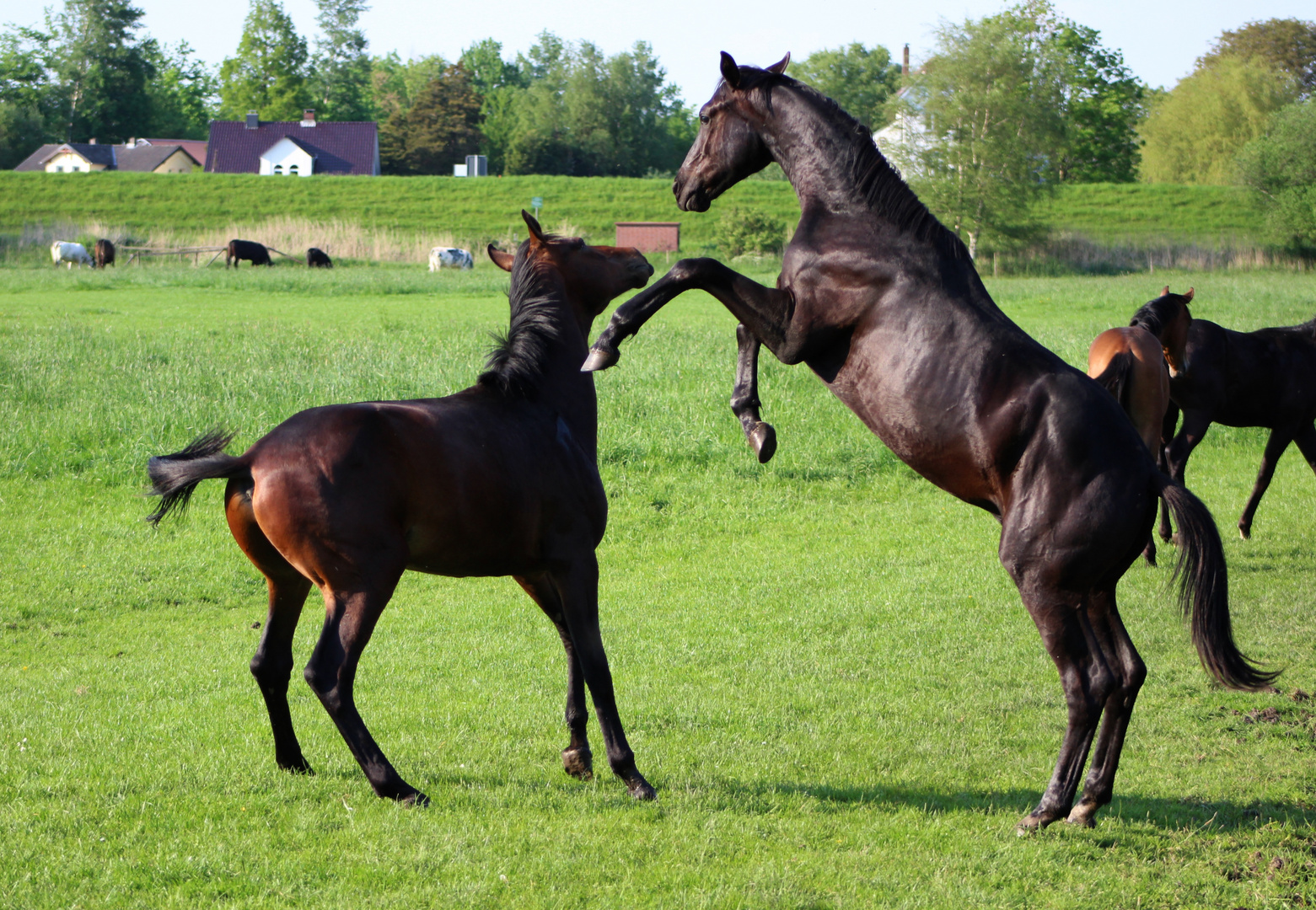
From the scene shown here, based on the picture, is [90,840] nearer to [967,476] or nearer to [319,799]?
[319,799]

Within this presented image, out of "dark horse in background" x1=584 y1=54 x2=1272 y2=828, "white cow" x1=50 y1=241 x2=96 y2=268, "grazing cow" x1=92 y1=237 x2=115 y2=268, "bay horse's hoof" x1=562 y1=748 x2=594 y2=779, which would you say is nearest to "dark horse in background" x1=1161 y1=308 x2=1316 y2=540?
"dark horse in background" x1=584 y1=54 x2=1272 y2=828

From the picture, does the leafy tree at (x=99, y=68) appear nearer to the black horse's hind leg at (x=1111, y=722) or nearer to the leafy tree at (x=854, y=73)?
the leafy tree at (x=854, y=73)

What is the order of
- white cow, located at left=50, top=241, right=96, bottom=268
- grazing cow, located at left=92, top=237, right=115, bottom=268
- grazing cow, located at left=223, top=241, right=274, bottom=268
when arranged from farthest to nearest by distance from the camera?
grazing cow, located at left=223, top=241, right=274, bottom=268
grazing cow, located at left=92, top=237, right=115, bottom=268
white cow, located at left=50, top=241, right=96, bottom=268

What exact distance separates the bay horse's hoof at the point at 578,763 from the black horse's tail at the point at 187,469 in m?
1.95

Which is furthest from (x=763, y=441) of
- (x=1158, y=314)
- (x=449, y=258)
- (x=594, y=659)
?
(x=449, y=258)

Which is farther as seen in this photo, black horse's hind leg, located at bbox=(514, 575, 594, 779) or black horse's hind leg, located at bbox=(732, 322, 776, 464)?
black horse's hind leg, located at bbox=(514, 575, 594, 779)

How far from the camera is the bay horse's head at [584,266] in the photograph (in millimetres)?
5441

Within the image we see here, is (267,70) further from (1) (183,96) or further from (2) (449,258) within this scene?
(2) (449,258)

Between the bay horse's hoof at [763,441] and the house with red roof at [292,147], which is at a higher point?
the house with red roof at [292,147]

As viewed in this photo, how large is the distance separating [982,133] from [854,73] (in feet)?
159

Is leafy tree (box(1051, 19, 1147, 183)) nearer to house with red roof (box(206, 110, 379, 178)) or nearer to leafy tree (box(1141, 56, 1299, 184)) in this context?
leafy tree (box(1141, 56, 1299, 184))

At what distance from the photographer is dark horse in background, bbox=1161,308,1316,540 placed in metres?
10.7

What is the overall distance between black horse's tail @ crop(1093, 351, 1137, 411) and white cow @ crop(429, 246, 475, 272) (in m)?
33.7

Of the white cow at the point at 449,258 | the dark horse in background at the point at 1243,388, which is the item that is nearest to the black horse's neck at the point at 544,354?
the dark horse in background at the point at 1243,388
